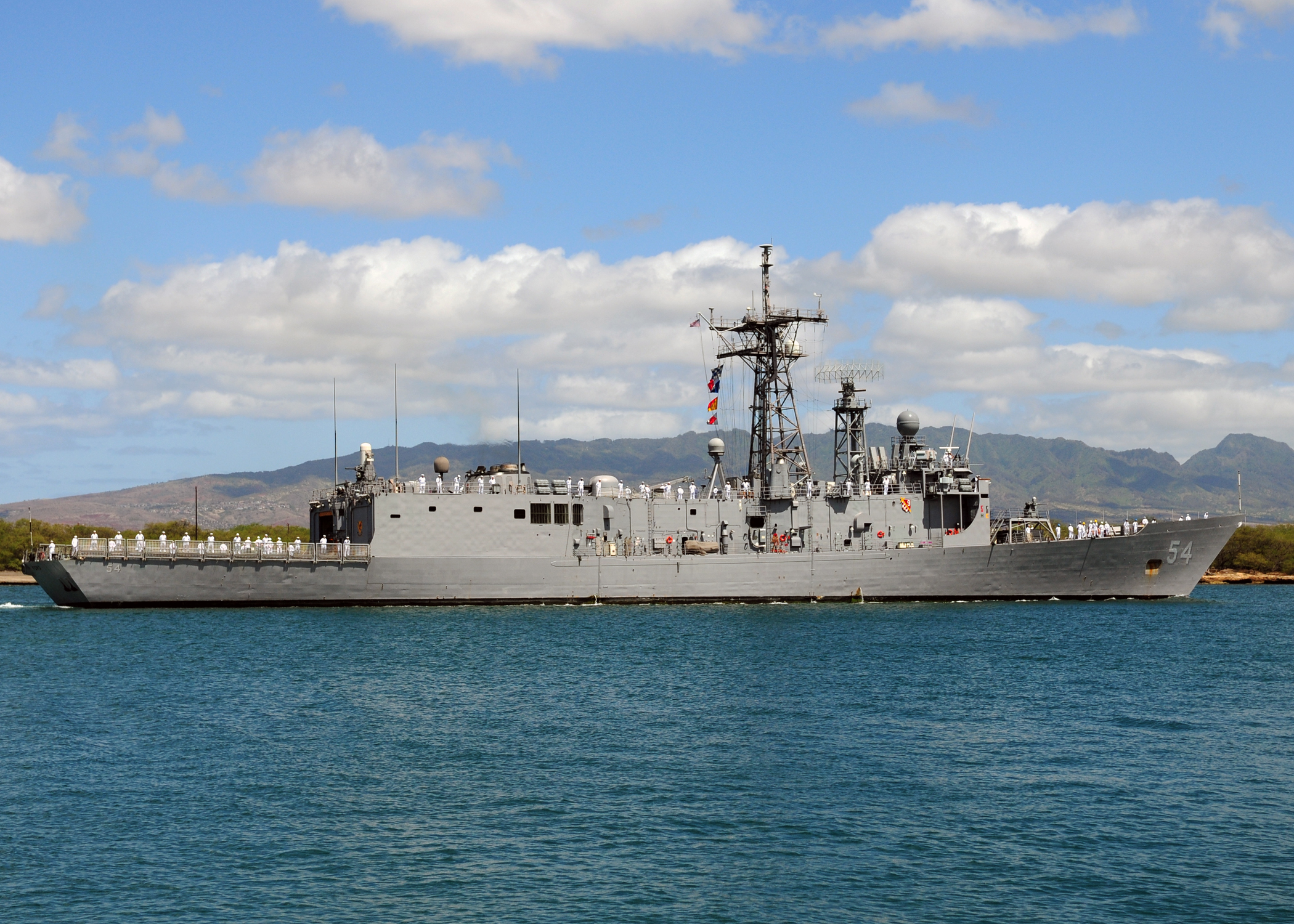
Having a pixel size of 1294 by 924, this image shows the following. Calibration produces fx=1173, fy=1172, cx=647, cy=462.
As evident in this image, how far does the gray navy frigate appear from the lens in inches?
1865

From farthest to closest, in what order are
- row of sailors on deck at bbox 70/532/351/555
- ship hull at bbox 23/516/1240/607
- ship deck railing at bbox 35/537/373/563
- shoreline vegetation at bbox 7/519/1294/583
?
shoreline vegetation at bbox 7/519/1294/583 < ship hull at bbox 23/516/1240/607 < row of sailors on deck at bbox 70/532/351/555 < ship deck railing at bbox 35/537/373/563

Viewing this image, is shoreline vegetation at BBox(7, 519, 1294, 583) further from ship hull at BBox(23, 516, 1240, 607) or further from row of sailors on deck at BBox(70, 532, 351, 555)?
row of sailors on deck at BBox(70, 532, 351, 555)

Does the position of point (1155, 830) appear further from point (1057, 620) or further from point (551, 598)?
point (551, 598)

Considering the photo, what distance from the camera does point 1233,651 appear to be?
3709 centimetres

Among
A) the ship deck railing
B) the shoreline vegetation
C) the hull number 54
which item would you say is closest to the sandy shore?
the shoreline vegetation

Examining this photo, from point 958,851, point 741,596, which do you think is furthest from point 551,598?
point 958,851

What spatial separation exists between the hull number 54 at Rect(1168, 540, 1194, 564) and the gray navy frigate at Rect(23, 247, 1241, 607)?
9 centimetres

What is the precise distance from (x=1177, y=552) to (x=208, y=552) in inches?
1618

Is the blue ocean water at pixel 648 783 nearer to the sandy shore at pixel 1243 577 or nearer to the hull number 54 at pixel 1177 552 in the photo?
the hull number 54 at pixel 1177 552

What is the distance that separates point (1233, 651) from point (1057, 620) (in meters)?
7.78

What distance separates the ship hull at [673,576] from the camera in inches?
1860

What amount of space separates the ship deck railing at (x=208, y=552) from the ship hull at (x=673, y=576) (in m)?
0.21

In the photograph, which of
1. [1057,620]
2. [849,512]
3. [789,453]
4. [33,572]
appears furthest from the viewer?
[789,453]

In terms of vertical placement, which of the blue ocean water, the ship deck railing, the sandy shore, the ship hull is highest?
the ship deck railing
